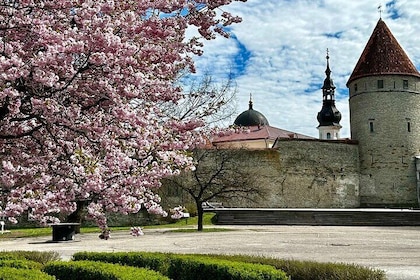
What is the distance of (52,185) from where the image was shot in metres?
5.32

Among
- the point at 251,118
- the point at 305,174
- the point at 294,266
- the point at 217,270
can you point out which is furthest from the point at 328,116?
the point at 217,270

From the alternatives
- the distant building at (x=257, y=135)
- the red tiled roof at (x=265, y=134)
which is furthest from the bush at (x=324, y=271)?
the red tiled roof at (x=265, y=134)

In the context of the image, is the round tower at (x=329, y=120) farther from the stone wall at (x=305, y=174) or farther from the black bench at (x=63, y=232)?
the black bench at (x=63, y=232)

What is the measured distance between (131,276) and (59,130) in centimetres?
180

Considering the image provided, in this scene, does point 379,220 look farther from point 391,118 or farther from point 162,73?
point 162,73

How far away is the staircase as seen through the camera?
25844 millimetres

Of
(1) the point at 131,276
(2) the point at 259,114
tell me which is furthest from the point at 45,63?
(2) the point at 259,114

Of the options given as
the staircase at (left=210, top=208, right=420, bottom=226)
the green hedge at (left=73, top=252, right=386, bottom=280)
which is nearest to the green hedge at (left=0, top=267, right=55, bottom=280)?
the green hedge at (left=73, top=252, right=386, bottom=280)

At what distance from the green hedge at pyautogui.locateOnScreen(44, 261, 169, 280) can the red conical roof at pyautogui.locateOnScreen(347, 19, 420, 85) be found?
33916 mm

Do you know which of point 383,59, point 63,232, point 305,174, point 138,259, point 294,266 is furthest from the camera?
point 383,59

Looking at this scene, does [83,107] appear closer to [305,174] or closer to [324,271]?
[324,271]

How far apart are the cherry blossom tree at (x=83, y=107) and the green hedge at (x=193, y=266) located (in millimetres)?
965

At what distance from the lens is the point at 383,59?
3738 centimetres

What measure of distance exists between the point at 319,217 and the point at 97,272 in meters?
22.1
